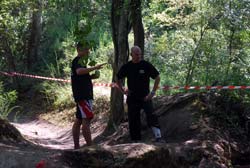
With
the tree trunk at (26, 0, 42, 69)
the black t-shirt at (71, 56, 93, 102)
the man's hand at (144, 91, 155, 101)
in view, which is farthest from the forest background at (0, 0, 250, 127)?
the man's hand at (144, 91, 155, 101)

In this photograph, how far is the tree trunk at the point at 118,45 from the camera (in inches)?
384

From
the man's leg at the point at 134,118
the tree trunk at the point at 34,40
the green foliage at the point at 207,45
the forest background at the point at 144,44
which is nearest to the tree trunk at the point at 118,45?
the forest background at the point at 144,44

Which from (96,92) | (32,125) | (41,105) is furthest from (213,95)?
(41,105)

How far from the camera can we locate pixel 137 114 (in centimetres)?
735

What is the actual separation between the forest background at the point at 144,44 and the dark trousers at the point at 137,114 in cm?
129

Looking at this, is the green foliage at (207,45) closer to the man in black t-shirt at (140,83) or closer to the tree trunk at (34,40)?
the man in black t-shirt at (140,83)

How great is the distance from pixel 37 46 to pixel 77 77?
1288cm

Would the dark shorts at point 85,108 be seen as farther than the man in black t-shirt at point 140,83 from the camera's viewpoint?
No

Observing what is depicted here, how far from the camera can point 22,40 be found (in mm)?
19000

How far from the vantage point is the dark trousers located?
23.0 feet

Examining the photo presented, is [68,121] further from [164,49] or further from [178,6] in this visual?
[178,6]

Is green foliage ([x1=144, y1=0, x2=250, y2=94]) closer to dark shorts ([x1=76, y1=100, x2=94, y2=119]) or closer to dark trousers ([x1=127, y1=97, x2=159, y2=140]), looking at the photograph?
dark trousers ([x1=127, y1=97, x2=159, y2=140])

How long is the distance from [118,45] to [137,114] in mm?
2956

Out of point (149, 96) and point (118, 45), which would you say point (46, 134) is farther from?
point (149, 96)
